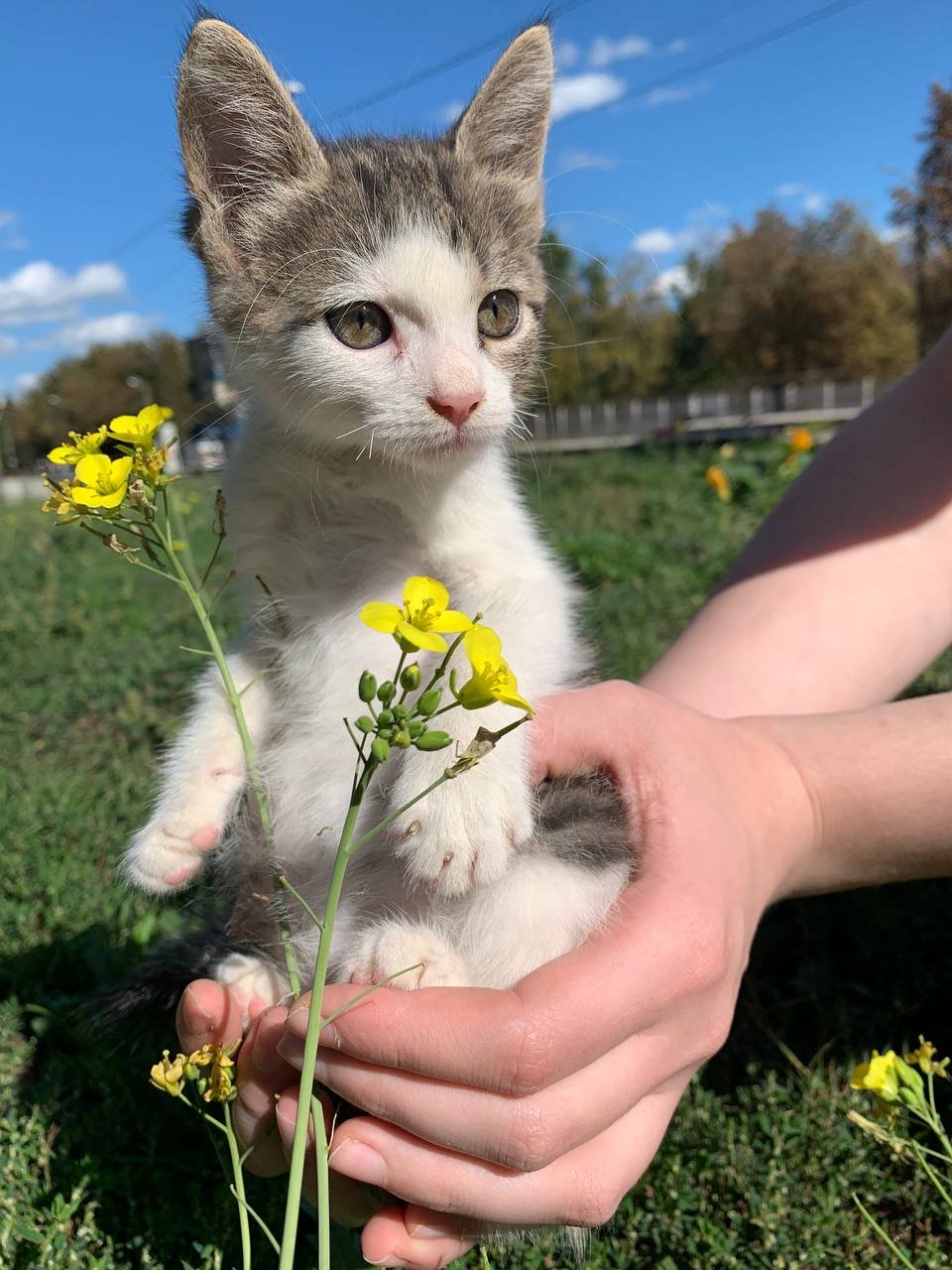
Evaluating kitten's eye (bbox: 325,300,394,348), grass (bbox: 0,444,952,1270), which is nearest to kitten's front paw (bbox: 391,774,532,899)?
grass (bbox: 0,444,952,1270)

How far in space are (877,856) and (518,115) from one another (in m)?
1.59

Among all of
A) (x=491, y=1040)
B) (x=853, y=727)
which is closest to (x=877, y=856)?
(x=853, y=727)

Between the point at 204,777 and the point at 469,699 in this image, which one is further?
the point at 204,777

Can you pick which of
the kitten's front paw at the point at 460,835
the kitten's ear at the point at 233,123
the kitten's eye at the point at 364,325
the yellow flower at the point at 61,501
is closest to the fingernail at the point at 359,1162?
the kitten's front paw at the point at 460,835

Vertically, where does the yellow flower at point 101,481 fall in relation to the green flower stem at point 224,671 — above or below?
above

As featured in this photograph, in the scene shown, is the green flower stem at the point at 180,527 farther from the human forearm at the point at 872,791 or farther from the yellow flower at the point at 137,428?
the human forearm at the point at 872,791

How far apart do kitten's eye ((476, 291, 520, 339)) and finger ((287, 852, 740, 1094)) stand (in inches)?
40.6

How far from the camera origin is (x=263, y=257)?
1.71 m

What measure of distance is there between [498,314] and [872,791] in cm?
104

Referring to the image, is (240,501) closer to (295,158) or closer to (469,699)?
(295,158)

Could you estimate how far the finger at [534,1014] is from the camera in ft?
3.48

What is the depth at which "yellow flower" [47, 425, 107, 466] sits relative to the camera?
113 centimetres

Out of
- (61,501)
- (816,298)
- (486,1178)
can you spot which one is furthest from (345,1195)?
(816,298)

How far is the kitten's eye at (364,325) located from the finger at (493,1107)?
106 centimetres
